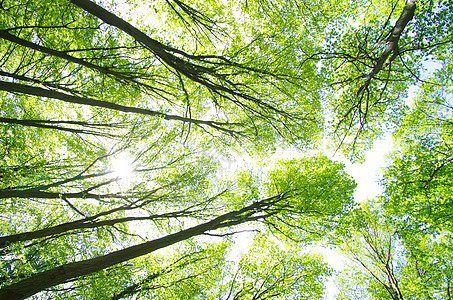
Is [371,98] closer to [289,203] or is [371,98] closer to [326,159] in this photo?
[326,159]

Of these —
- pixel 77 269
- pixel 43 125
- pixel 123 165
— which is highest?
pixel 43 125

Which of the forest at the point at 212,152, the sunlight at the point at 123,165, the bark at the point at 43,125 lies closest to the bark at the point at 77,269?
the forest at the point at 212,152

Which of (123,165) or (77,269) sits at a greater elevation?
(123,165)

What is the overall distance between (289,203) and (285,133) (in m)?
2.77

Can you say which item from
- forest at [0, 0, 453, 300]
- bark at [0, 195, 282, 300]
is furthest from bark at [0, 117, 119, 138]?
bark at [0, 195, 282, 300]

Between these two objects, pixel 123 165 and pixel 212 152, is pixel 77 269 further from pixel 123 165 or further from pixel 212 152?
pixel 212 152

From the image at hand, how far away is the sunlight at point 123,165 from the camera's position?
22.0 ft

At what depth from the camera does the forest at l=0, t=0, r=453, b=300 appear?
5836 mm

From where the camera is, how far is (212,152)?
916 centimetres

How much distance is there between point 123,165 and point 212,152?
3628 mm

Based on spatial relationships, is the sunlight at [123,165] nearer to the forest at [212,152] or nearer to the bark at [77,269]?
the forest at [212,152]

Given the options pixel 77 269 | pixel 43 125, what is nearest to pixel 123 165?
pixel 43 125

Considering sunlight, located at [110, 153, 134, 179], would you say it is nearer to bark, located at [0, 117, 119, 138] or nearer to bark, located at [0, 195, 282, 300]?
bark, located at [0, 117, 119, 138]

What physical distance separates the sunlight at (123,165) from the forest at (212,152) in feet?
0.16
